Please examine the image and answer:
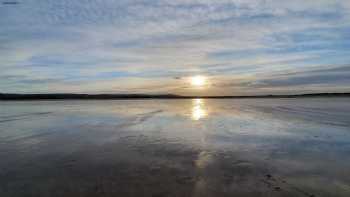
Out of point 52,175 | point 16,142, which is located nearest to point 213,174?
point 52,175

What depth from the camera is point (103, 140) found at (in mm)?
11344

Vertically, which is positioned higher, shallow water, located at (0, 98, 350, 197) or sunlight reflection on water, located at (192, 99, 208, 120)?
shallow water, located at (0, 98, 350, 197)

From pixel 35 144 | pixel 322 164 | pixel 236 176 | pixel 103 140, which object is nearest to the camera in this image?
pixel 236 176

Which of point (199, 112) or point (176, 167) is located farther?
point (199, 112)

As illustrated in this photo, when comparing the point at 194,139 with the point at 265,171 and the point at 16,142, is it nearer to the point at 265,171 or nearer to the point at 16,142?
the point at 265,171

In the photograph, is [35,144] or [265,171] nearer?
[265,171]

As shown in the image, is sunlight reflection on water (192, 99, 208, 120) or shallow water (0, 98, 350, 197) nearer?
shallow water (0, 98, 350, 197)

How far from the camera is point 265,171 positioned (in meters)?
6.73

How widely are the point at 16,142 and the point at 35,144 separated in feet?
3.30

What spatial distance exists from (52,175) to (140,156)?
8.87 feet

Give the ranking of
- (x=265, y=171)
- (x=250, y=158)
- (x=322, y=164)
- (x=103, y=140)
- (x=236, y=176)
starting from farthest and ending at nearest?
(x=103, y=140)
(x=250, y=158)
(x=322, y=164)
(x=265, y=171)
(x=236, y=176)

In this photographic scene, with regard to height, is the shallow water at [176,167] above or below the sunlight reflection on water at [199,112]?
above

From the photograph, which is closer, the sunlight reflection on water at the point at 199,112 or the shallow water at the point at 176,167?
the shallow water at the point at 176,167

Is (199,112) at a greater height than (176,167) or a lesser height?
lesser
